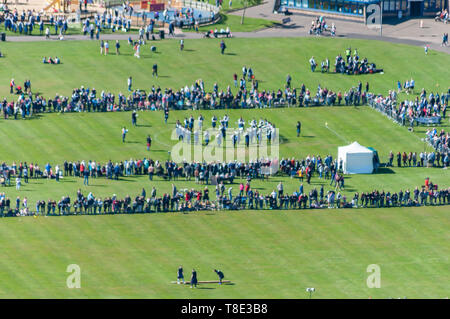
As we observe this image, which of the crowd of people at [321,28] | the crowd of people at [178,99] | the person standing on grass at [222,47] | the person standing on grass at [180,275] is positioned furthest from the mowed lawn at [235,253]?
the crowd of people at [321,28]

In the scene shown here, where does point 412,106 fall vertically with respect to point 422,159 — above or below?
above

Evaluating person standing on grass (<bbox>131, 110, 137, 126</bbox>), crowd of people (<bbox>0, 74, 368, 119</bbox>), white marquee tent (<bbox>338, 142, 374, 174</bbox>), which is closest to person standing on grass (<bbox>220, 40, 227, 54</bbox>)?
crowd of people (<bbox>0, 74, 368, 119</bbox>)

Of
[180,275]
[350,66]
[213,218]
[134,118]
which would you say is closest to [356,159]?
[213,218]

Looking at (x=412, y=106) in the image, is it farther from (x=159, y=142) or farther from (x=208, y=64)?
(x=159, y=142)

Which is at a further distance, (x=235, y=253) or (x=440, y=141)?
(x=440, y=141)

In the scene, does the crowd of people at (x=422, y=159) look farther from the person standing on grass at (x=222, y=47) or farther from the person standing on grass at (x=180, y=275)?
the person standing on grass at (x=180, y=275)

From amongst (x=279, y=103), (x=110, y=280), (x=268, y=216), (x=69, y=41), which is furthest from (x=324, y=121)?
(x=110, y=280)

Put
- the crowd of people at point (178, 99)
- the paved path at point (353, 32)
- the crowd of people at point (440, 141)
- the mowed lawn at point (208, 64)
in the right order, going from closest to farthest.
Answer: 1. the crowd of people at point (440, 141)
2. the crowd of people at point (178, 99)
3. the mowed lawn at point (208, 64)
4. the paved path at point (353, 32)
